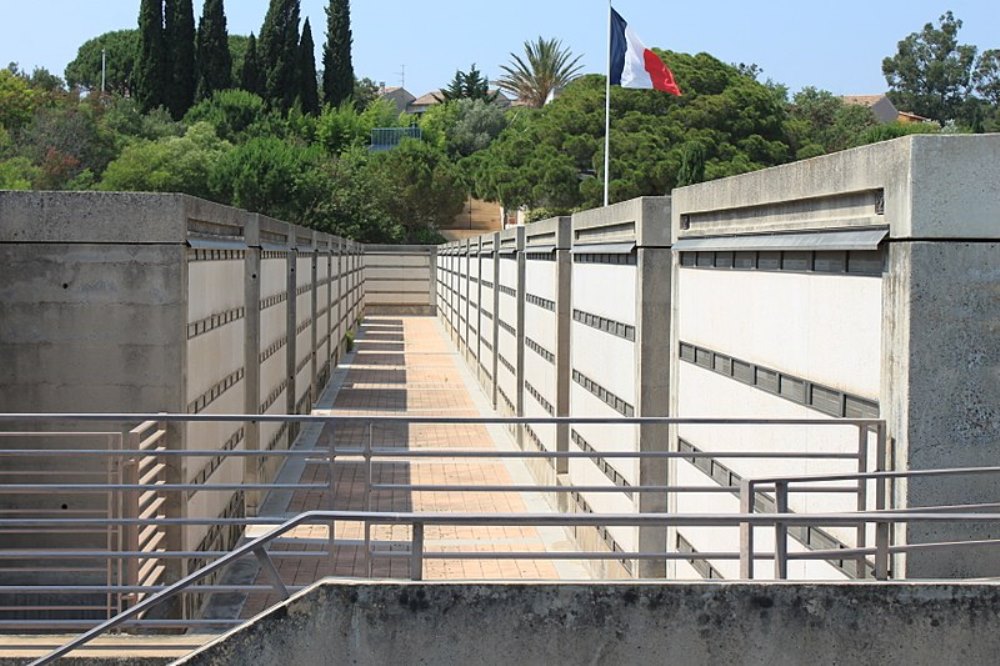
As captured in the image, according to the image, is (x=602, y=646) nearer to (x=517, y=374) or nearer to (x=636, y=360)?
(x=636, y=360)

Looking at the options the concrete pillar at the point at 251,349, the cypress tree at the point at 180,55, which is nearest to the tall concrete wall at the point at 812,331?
the concrete pillar at the point at 251,349

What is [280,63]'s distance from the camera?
95.3 metres

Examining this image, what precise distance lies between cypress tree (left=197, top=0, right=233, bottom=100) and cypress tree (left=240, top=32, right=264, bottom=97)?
3.01 m

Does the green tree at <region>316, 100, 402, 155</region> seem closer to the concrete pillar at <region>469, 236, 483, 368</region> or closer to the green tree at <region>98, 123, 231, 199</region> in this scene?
the green tree at <region>98, 123, 231, 199</region>

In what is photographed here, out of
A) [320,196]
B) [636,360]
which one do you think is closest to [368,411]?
[636,360]

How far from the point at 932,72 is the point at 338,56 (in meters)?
56.0

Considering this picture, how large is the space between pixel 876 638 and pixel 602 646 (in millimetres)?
1149

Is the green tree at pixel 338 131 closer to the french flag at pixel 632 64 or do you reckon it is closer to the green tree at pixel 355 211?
the green tree at pixel 355 211

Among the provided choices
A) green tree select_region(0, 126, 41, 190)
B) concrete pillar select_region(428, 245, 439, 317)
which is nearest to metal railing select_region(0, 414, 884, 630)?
green tree select_region(0, 126, 41, 190)

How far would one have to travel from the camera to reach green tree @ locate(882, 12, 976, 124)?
122m

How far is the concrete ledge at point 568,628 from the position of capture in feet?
18.5

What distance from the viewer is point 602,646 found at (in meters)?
5.71

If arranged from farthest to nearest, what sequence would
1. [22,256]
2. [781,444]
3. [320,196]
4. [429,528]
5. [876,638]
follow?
[320,196] < [429,528] < [22,256] < [781,444] < [876,638]

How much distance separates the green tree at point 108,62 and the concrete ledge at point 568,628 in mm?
121155
